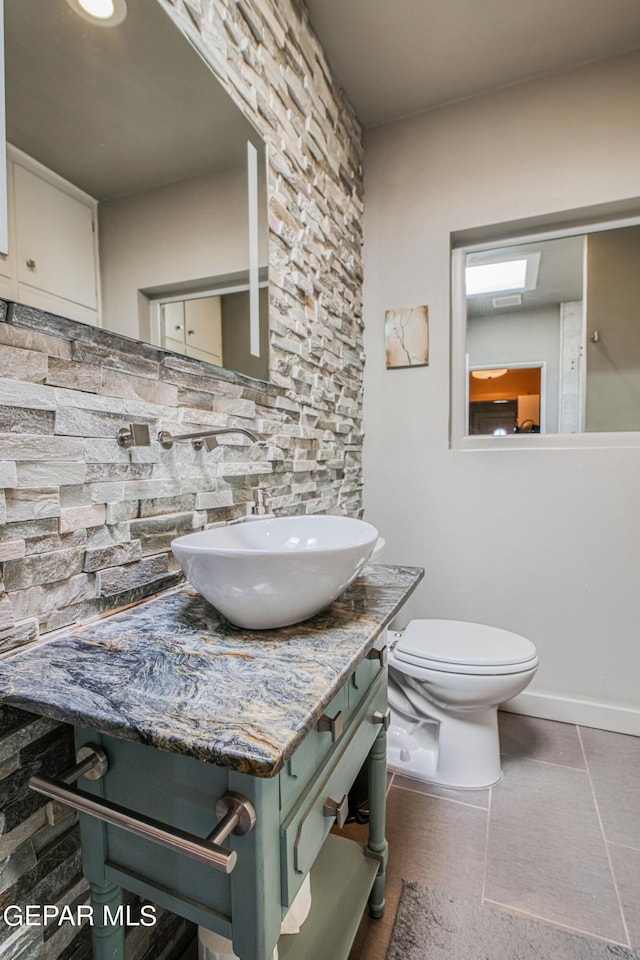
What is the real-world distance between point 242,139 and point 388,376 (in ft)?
3.80

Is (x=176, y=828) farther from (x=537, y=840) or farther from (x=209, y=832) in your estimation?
(x=537, y=840)

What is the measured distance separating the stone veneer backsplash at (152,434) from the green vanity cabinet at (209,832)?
3.8 inches

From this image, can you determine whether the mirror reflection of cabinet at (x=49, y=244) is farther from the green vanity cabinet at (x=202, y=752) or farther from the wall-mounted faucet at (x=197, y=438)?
the green vanity cabinet at (x=202, y=752)

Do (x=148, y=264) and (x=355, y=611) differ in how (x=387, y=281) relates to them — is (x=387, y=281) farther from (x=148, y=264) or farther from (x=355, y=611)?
(x=355, y=611)

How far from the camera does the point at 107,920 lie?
2.28 feet

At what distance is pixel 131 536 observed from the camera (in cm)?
92

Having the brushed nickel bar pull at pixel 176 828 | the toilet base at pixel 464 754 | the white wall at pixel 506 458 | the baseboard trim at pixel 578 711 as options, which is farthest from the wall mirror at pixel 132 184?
the baseboard trim at pixel 578 711

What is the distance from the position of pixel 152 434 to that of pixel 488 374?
1.66 metres

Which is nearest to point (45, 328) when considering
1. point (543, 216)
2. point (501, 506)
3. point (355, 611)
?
point (355, 611)

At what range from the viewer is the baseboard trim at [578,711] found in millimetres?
1847

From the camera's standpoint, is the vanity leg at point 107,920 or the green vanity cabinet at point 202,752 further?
the vanity leg at point 107,920

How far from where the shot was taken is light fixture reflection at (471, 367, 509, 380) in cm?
210

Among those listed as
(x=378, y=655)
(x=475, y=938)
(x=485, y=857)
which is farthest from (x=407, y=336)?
(x=475, y=938)

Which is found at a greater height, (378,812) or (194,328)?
(194,328)
